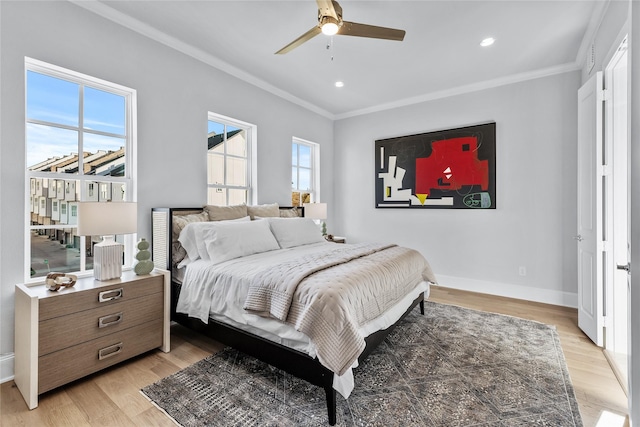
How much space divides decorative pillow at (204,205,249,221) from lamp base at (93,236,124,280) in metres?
0.98

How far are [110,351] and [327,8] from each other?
2.75 meters

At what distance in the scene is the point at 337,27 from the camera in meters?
2.03

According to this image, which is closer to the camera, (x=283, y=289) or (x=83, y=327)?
(x=283, y=289)

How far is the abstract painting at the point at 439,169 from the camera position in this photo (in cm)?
399

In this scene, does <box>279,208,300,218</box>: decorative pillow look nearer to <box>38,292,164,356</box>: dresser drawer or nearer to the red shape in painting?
the red shape in painting

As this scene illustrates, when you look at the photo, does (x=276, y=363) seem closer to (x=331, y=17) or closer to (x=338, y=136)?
(x=331, y=17)

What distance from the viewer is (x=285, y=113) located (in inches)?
173

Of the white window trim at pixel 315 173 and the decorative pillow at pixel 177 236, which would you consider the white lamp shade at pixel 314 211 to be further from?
Answer: the decorative pillow at pixel 177 236

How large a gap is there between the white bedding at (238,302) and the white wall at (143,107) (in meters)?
0.80

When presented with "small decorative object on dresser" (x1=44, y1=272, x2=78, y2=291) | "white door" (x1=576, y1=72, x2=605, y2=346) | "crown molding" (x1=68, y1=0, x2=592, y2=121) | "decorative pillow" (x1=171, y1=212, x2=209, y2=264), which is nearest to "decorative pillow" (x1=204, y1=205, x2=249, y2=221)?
"decorative pillow" (x1=171, y1=212, x2=209, y2=264)

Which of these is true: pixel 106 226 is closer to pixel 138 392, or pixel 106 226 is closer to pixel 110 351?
pixel 110 351

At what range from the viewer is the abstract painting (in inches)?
157

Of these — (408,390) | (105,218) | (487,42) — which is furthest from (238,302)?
(487,42)

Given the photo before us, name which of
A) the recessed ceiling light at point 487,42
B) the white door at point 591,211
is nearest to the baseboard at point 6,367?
the white door at point 591,211
